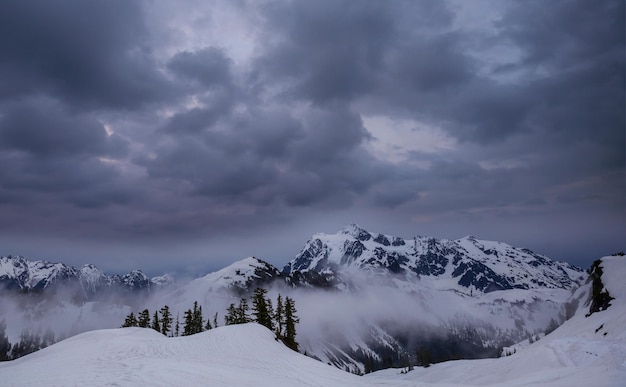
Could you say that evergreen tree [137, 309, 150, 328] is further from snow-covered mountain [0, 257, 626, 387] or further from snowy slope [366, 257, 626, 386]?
snowy slope [366, 257, 626, 386]

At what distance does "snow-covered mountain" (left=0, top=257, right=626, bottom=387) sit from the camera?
1850cm

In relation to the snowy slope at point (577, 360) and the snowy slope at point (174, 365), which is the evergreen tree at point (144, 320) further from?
the snowy slope at point (577, 360)

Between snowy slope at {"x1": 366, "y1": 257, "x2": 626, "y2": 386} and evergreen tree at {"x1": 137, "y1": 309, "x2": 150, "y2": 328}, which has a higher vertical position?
evergreen tree at {"x1": 137, "y1": 309, "x2": 150, "y2": 328}

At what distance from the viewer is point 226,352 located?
3161cm

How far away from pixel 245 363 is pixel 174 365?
7.62 m

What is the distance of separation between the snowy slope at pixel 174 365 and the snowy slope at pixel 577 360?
24.6 ft

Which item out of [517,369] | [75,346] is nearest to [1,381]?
[75,346]

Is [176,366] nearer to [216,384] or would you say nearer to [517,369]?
[216,384]

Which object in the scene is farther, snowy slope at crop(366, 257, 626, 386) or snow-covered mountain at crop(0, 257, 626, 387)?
snowy slope at crop(366, 257, 626, 386)

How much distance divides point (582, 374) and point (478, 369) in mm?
31272

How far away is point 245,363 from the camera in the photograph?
27422 mm

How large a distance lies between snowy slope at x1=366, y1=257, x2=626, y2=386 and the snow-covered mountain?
3.5 inches

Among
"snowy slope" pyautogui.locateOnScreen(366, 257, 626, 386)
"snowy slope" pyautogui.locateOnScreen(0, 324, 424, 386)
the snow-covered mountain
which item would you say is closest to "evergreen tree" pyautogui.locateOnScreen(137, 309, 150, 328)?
the snow-covered mountain

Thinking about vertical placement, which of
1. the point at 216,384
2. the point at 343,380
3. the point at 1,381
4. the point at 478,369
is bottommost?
the point at 478,369
